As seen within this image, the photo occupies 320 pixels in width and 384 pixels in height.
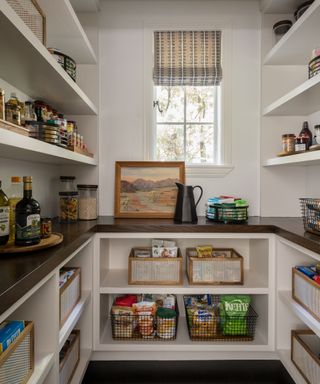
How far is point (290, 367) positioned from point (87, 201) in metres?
1.57

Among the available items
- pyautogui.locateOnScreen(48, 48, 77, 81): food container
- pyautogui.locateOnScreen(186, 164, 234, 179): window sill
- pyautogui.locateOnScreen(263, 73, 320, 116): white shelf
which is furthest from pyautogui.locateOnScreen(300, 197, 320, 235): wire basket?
→ pyautogui.locateOnScreen(48, 48, 77, 81): food container

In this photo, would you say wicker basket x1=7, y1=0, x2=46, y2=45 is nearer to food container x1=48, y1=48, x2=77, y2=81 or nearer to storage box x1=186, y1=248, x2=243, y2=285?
food container x1=48, y1=48, x2=77, y2=81

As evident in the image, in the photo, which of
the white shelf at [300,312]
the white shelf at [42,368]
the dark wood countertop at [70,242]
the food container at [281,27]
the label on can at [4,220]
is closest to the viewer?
the dark wood countertop at [70,242]

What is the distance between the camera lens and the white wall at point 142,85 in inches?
78.7

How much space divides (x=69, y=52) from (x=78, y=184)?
0.93 m

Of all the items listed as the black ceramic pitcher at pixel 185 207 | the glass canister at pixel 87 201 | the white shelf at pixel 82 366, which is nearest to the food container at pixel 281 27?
the black ceramic pitcher at pixel 185 207

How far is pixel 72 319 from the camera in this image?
122cm

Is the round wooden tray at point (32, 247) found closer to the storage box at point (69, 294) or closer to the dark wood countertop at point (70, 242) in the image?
the dark wood countertop at point (70, 242)

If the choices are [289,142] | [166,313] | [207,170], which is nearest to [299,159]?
[289,142]

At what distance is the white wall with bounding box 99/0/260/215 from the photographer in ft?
6.56

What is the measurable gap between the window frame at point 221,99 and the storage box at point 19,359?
1.42 meters

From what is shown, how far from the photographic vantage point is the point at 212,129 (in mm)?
2113

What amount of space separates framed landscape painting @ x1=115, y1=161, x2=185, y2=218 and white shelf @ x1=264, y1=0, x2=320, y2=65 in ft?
3.34

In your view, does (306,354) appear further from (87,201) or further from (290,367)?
(87,201)
